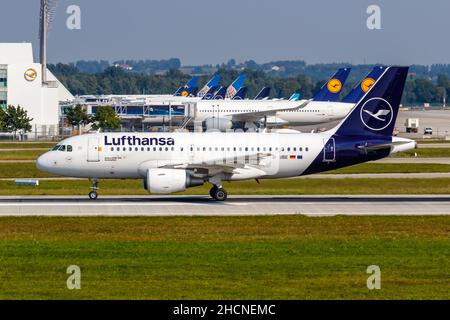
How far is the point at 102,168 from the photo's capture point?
2045 inches

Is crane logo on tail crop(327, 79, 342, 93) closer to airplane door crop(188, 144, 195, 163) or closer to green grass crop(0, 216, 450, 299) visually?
airplane door crop(188, 144, 195, 163)

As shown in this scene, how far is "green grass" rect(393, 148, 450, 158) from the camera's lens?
3642 inches

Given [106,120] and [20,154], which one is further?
[106,120]

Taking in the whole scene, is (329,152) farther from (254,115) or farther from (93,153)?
(254,115)

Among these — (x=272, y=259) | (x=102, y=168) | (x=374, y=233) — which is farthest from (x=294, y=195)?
(x=272, y=259)

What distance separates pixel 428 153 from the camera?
96.4 metres

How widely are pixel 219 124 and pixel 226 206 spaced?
79035mm

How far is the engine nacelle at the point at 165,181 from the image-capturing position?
5009 cm

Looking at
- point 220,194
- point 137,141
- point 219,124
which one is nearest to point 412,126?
point 219,124

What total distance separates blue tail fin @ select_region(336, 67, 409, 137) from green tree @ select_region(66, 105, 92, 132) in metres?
98.4

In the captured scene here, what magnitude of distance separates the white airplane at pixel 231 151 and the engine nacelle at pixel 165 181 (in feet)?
0.18

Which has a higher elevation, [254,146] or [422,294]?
[254,146]
